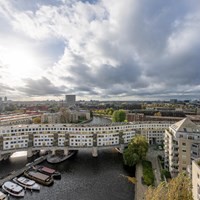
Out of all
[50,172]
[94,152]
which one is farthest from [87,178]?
[94,152]

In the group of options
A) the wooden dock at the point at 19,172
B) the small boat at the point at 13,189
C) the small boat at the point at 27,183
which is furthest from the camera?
the wooden dock at the point at 19,172

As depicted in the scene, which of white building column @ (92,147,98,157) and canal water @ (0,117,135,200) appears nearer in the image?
canal water @ (0,117,135,200)

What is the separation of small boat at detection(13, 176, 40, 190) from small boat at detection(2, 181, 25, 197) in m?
1.60

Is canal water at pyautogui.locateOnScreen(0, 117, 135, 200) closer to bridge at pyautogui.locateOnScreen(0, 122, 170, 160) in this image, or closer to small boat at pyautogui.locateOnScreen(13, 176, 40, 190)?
small boat at pyautogui.locateOnScreen(13, 176, 40, 190)

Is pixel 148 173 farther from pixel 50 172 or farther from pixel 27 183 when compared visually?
pixel 27 183

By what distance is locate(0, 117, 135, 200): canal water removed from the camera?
37.8 m

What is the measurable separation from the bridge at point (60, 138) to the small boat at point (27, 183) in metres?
16.3

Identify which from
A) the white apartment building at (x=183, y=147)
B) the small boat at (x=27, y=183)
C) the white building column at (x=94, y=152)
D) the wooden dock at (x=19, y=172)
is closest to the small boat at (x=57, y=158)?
the wooden dock at (x=19, y=172)

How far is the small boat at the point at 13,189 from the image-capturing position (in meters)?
37.4

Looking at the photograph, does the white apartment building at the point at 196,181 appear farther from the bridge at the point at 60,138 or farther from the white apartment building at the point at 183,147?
the bridge at the point at 60,138

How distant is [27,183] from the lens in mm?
40594

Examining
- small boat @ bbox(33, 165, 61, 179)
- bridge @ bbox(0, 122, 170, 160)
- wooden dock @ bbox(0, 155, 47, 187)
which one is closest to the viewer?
wooden dock @ bbox(0, 155, 47, 187)

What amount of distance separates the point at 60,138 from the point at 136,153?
940 inches

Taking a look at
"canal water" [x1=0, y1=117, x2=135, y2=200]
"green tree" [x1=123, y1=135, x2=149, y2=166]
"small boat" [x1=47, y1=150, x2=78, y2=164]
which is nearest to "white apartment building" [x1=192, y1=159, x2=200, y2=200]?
"canal water" [x1=0, y1=117, x2=135, y2=200]
